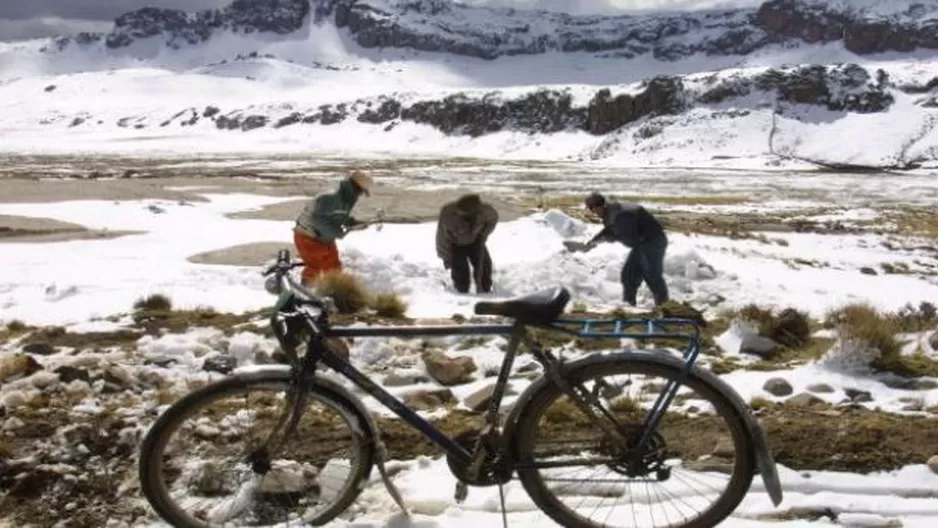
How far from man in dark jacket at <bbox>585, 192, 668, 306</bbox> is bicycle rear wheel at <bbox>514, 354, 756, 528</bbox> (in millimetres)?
6500

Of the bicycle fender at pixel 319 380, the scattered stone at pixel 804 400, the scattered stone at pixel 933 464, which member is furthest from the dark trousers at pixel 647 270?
the bicycle fender at pixel 319 380

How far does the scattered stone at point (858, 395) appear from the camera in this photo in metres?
5.64

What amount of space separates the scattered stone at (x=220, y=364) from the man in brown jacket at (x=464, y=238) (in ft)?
16.8

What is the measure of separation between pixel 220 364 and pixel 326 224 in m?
3.28

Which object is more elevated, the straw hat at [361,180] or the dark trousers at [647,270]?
the straw hat at [361,180]

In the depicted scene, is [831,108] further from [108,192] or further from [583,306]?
[583,306]

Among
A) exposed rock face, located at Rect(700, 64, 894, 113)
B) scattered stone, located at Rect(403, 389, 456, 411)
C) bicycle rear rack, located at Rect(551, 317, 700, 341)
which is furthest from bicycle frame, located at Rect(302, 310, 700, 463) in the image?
exposed rock face, located at Rect(700, 64, 894, 113)

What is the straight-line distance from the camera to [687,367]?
3508 millimetres

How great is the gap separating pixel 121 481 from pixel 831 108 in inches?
4704

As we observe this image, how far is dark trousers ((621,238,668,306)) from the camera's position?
1054cm

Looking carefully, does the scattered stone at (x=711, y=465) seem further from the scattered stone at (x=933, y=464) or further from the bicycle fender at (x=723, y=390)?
the scattered stone at (x=933, y=464)

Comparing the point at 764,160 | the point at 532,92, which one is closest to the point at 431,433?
the point at 764,160

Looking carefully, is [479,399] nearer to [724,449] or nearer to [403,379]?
[403,379]

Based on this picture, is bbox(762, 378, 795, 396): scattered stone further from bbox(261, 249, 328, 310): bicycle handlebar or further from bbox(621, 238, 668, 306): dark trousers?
bbox(621, 238, 668, 306): dark trousers
